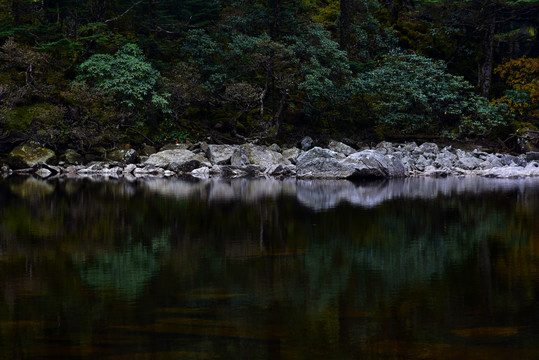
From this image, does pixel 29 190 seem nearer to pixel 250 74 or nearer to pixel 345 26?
pixel 250 74

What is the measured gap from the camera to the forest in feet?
78.1

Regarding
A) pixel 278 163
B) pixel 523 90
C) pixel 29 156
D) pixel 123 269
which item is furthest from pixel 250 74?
pixel 123 269

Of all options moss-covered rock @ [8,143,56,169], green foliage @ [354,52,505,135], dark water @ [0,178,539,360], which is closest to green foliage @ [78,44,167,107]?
moss-covered rock @ [8,143,56,169]

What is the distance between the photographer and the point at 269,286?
4340 millimetres

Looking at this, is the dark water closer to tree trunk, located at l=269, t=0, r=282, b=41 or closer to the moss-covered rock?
the moss-covered rock

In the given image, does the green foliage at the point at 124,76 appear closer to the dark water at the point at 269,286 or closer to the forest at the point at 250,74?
the forest at the point at 250,74

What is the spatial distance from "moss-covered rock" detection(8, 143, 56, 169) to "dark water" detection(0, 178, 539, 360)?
15.3 meters

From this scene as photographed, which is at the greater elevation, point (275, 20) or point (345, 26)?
point (345, 26)

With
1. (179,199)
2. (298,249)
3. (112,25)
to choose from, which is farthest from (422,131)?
(298,249)

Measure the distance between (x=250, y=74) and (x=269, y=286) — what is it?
23.9 m

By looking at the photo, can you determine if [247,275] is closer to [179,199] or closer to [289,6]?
[179,199]

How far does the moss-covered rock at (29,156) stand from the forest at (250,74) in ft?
1.60

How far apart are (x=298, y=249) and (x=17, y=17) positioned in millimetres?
25074

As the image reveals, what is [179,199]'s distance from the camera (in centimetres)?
1195
